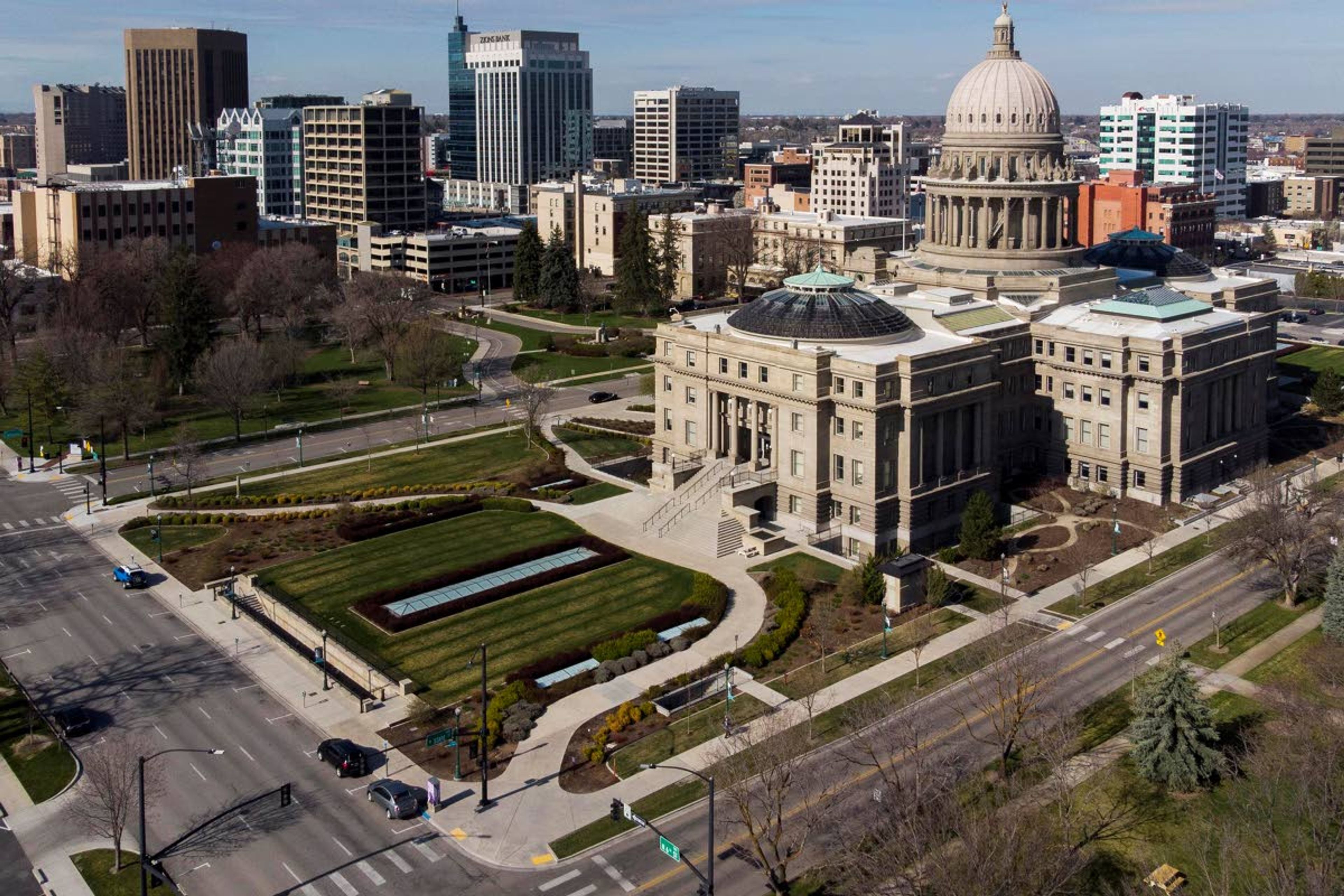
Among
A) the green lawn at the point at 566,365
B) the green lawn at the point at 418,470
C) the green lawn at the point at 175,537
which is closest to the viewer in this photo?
the green lawn at the point at 175,537

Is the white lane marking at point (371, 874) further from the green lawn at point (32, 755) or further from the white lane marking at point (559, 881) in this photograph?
the green lawn at point (32, 755)

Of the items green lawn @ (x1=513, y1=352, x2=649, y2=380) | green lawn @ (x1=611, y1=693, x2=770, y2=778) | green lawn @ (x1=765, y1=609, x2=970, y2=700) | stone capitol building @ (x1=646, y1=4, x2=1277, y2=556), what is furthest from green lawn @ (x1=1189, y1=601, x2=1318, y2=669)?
green lawn @ (x1=513, y1=352, x2=649, y2=380)

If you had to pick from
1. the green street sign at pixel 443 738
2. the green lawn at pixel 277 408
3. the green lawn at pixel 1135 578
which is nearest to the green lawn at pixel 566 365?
the green lawn at pixel 277 408

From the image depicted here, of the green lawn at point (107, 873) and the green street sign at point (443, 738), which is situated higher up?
the green street sign at point (443, 738)

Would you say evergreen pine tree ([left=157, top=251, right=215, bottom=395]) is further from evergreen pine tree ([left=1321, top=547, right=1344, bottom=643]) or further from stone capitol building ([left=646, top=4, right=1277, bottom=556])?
evergreen pine tree ([left=1321, top=547, right=1344, bottom=643])

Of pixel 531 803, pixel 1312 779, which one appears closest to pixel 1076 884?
pixel 1312 779

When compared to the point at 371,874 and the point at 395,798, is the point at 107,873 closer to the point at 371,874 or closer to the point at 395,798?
the point at 371,874

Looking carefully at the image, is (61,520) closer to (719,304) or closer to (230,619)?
(230,619)

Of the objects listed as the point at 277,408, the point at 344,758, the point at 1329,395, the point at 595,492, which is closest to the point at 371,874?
the point at 344,758
